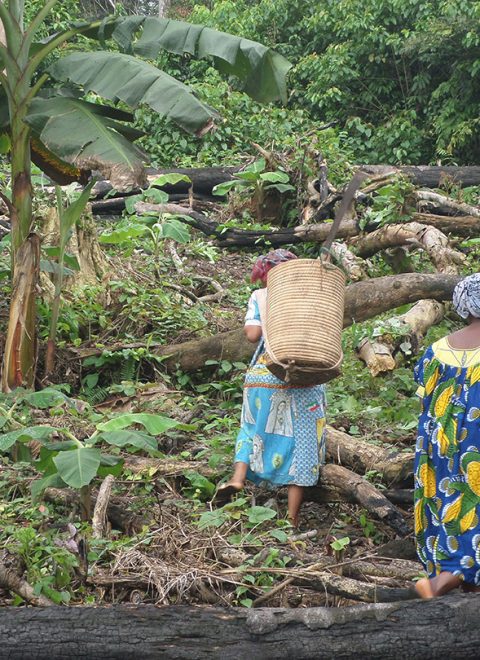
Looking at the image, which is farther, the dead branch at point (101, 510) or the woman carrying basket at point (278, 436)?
the woman carrying basket at point (278, 436)

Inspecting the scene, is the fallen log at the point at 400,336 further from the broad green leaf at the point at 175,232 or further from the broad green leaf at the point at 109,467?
the broad green leaf at the point at 109,467

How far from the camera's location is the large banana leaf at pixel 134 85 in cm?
607

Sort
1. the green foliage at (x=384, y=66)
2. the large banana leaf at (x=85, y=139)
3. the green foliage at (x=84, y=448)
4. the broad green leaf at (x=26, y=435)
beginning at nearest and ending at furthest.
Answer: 1. the green foliage at (x=84, y=448)
2. the broad green leaf at (x=26, y=435)
3. the large banana leaf at (x=85, y=139)
4. the green foliage at (x=384, y=66)

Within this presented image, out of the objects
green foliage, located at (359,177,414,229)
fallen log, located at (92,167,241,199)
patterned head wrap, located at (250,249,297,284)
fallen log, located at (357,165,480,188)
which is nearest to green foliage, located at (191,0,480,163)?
fallen log, located at (357,165,480,188)

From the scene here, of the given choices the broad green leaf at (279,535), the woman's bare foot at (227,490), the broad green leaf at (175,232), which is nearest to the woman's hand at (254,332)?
the woman's bare foot at (227,490)

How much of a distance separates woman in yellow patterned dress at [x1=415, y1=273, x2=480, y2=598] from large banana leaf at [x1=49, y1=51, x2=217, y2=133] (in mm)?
2630

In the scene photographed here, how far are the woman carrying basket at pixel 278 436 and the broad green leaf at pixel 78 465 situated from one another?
1.11m

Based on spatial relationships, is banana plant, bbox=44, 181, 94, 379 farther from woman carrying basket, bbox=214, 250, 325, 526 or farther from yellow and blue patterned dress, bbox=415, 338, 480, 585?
yellow and blue patterned dress, bbox=415, 338, 480, 585

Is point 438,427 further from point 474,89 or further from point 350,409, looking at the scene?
point 474,89

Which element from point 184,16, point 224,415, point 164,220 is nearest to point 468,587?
point 224,415

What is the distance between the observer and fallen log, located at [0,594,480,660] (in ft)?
10.7

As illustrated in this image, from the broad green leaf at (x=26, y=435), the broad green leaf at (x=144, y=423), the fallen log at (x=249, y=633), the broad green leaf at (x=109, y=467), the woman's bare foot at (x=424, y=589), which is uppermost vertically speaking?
the fallen log at (x=249, y=633)

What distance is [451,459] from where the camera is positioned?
4.00 m

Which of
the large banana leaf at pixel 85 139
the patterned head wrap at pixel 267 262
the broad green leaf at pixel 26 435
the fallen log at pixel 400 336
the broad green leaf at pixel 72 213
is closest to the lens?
the broad green leaf at pixel 26 435
